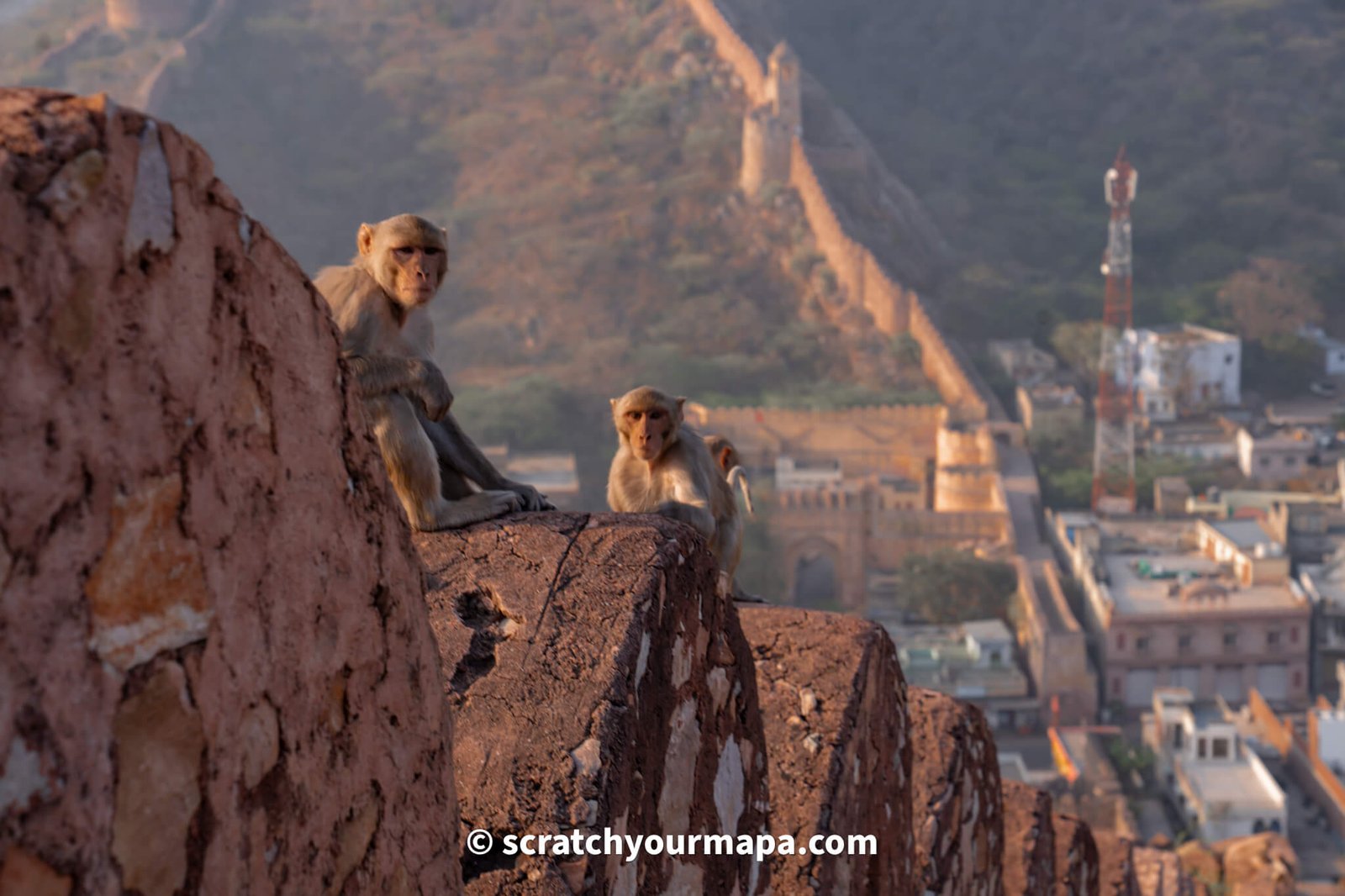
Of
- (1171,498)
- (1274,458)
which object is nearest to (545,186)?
(1274,458)

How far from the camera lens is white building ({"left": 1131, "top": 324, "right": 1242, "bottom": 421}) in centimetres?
3481

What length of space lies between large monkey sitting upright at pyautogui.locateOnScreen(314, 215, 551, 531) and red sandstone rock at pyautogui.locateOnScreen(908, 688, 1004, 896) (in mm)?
1513

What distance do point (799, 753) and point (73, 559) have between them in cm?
204

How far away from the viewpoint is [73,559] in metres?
1.25

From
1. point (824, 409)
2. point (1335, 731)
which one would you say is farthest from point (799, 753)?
point (824, 409)

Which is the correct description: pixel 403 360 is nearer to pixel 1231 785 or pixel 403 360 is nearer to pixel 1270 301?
pixel 1231 785

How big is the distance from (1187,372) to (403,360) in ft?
113

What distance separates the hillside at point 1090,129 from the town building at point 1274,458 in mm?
9184

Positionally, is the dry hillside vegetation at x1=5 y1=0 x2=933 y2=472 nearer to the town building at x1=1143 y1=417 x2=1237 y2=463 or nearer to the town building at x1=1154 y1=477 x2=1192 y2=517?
the town building at x1=1143 y1=417 x2=1237 y2=463

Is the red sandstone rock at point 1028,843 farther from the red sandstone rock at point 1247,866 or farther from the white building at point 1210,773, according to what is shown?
the white building at point 1210,773

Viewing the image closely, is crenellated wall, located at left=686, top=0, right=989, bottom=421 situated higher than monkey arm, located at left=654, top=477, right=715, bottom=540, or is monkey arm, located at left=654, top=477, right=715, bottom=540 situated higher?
crenellated wall, located at left=686, top=0, right=989, bottom=421

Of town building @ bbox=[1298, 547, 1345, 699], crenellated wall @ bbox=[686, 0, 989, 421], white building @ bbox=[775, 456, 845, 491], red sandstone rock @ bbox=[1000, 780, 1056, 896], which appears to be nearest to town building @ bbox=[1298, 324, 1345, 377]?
crenellated wall @ bbox=[686, 0, 989, 421]

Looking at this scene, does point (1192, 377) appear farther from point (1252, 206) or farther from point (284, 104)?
point (284, 104)

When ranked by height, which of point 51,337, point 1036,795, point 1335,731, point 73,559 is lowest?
point 1335,731
